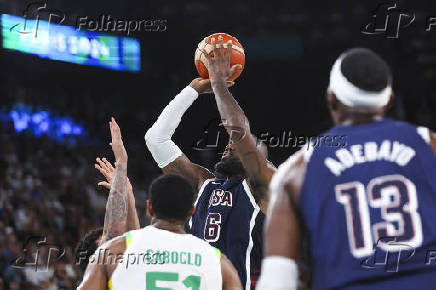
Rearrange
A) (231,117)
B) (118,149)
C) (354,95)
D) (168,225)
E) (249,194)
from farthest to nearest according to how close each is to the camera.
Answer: (249,194) → (118,149) → (231,117) → (168,225) → (354,95)

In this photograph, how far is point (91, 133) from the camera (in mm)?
19203

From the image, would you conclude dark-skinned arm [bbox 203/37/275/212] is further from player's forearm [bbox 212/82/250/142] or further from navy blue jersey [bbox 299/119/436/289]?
navy blue jersey [bbox 299/119/436/289]

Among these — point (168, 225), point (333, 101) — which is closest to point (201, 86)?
point (168, 225)

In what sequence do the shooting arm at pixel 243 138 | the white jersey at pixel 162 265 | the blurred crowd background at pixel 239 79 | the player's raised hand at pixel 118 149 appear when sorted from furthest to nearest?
1. the blurred crowd background at pixel 239 79
2. the player's raised hand at pixel 118 149
3. the shooting arm at pixel 243 138
4. the white jersey at pixel 162 265

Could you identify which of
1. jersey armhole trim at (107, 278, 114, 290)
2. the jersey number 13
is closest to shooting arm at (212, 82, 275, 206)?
jersey armhole trim at (107, 278, 114, 290)

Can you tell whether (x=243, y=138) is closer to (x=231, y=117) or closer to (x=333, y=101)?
(x=231, y=117)

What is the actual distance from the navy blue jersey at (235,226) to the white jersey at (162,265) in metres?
1.48

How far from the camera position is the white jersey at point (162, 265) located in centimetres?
360

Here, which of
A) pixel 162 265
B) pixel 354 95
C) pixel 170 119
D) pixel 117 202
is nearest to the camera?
pixel 354 95

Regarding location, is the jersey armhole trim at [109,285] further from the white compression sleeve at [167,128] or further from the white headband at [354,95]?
the white compression sleeve at [167,128]

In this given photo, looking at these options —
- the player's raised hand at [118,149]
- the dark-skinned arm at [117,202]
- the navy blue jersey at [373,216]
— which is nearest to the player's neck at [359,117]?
the navy blue jersey at [373,216]

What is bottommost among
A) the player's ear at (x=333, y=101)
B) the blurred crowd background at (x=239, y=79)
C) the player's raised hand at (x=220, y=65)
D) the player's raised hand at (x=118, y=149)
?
the player's ear at (x=333, y=101)

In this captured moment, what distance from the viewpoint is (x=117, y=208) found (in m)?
4.81

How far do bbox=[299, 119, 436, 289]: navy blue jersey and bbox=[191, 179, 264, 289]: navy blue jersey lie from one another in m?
2.49
